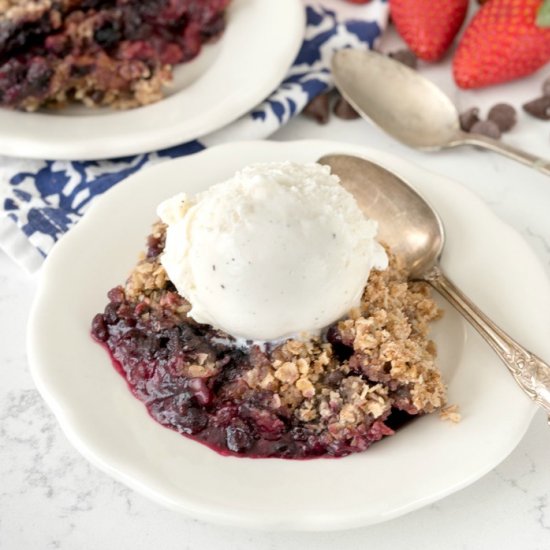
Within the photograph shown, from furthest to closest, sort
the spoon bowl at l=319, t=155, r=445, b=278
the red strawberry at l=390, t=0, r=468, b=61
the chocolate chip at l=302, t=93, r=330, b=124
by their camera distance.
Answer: the red strawberry at l=390, t=0, r=468, b=61
the chocolate chip at l=302, t=93, r=330, b=124
the spoon bowl at l=319, t=155, r=445, b=278

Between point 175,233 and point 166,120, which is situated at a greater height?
point 175,233

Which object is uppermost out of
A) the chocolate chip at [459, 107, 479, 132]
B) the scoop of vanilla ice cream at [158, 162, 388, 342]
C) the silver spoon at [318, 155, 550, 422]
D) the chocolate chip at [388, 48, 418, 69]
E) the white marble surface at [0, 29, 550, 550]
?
the scoop of vanilla ice cream at [158, 162, 388, 342]

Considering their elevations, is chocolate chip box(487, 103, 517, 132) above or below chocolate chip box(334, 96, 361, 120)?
above

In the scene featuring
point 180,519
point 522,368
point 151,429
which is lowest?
point 180,519

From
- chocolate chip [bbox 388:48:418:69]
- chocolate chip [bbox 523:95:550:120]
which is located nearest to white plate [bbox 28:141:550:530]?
chocolate chip [bbox 523:95:550:120]

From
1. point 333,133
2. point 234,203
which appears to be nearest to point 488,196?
point 333,133

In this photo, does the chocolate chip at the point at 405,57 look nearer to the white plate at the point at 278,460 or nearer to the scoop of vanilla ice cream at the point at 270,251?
the white plate at the point at 278,460

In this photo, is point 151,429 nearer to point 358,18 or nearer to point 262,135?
point 262,135

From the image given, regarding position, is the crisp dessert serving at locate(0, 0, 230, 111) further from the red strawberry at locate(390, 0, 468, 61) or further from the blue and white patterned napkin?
the red strawberry at locate(390, 0, 468, 61)
